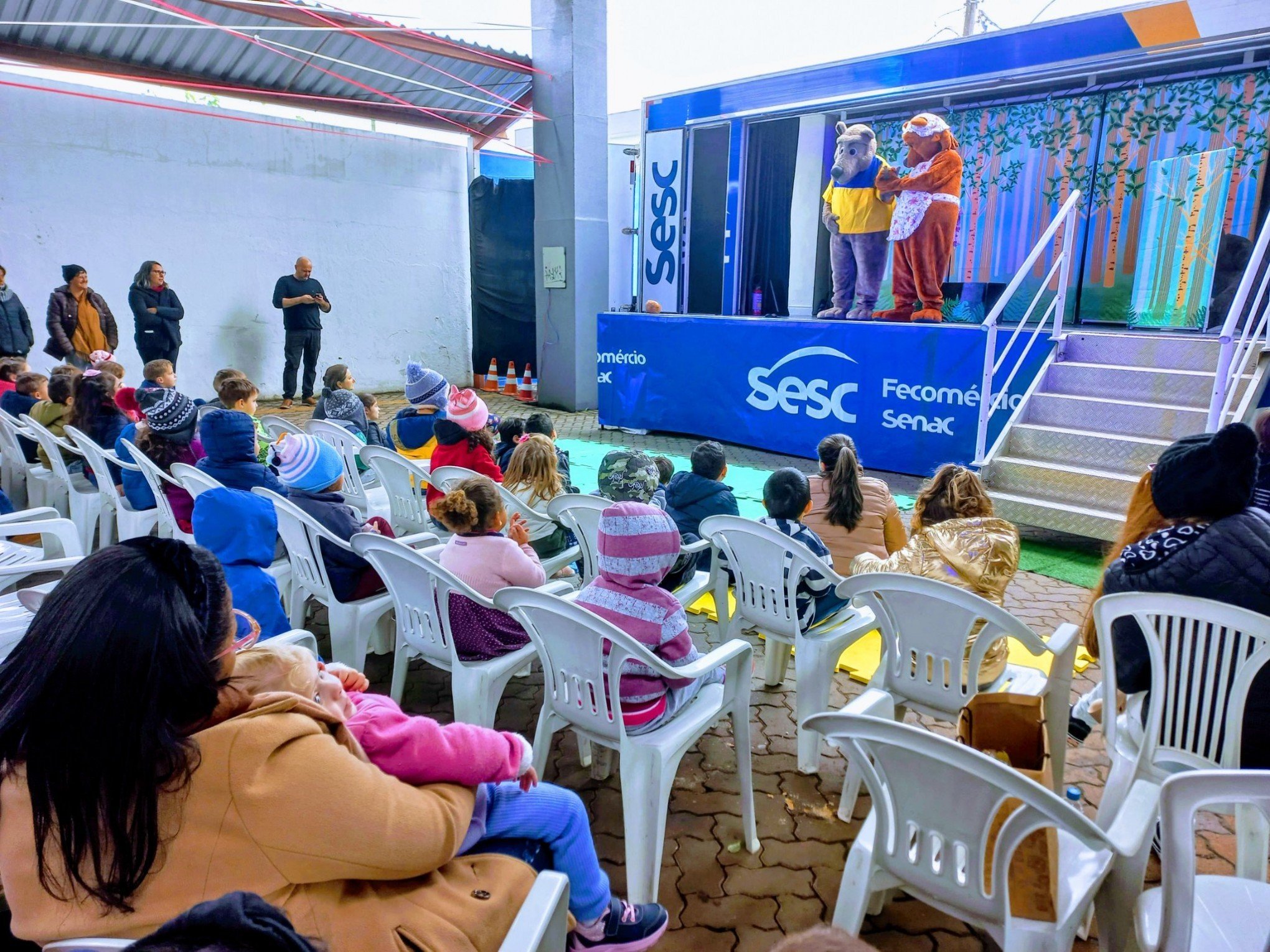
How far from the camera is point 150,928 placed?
1.08 metres

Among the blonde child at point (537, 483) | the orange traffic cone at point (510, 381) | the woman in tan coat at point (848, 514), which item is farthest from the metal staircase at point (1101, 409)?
the orange traffic cone at point (510, 381)

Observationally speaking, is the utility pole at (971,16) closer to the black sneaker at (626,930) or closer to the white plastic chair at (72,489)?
the white plastic chair at (72,489)

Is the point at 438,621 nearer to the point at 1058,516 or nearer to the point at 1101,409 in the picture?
the point at 1058,516

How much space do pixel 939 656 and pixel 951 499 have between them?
80 cm

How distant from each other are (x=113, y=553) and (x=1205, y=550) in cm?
232

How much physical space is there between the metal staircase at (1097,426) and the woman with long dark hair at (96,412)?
5.22 metres

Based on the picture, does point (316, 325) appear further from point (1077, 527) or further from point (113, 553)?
point (113, 553)

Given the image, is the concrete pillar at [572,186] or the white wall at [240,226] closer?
the white wall at [240,226]

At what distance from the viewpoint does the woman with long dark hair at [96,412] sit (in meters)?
4.26

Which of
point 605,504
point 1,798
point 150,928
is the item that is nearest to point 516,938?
point 150,928

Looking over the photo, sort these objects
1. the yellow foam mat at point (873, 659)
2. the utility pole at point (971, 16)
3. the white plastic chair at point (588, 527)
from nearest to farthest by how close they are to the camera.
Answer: the white plastic chair at point (588, 527)
the yellow foam mat at point (873, 659)
the utility pole at point (971, 16)

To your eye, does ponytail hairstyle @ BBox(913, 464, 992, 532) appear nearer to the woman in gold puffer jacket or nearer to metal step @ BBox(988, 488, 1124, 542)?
the woman in gold puffer jacket

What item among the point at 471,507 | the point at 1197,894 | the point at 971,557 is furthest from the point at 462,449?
the point at 1197,894

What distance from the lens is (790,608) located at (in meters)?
2.61
